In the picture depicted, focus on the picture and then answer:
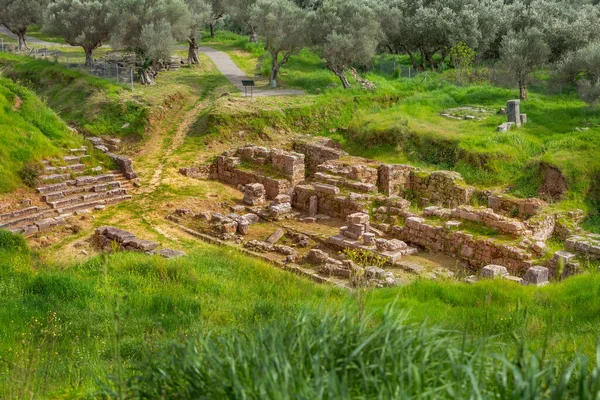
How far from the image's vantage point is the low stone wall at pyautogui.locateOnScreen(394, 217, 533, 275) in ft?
57.3

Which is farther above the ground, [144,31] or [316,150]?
[144,31]

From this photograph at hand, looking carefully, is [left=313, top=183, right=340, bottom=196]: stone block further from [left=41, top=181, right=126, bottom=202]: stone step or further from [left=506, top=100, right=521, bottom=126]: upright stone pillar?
[left=506, top=100, right=521, bottom=126]: upright stone pillar

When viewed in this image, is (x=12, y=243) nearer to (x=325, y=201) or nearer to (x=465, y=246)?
(x=325, y=201)

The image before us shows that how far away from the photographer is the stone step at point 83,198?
21766 millimetres

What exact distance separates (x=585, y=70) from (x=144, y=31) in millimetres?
21238

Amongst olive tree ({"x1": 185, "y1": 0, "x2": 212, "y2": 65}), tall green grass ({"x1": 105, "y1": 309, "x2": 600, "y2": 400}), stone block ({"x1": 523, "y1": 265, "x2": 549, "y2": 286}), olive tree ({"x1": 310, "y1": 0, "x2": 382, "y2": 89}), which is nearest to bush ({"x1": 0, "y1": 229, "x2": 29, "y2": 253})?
tall green grass ({"x1": 105, "y1": 309, "x2": 600, "y2": 400})

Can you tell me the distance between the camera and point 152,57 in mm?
34688

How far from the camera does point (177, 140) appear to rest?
1148 inches

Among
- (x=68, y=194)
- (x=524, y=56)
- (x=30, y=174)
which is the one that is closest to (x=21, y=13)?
(x=30, y=174)

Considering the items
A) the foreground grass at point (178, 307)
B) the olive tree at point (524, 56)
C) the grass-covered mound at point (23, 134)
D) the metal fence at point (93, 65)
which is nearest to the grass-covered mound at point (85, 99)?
the metal fence at point (93, 65)

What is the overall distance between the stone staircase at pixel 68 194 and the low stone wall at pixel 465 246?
10045 millimetres

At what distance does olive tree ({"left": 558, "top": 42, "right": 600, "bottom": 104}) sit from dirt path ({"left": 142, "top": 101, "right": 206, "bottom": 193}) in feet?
56.2

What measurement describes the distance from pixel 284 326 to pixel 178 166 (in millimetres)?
21008

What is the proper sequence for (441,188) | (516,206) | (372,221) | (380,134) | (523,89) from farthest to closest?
(523,89), (380,134), (441,188), (372,221), (516,206)
